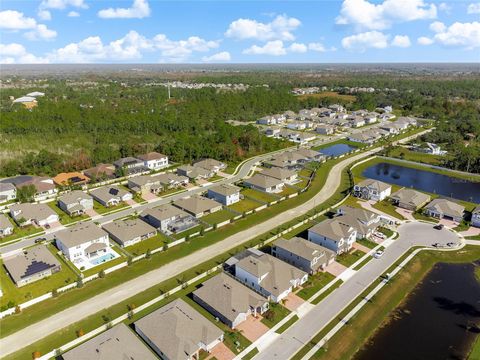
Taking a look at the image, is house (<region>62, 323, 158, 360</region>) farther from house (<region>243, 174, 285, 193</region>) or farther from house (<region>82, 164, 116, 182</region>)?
house (<region>82, 164, 116, 182</region>)

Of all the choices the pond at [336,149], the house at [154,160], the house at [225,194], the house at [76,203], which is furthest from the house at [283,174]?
the house at [76,203]

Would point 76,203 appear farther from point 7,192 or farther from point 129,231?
point 7,192

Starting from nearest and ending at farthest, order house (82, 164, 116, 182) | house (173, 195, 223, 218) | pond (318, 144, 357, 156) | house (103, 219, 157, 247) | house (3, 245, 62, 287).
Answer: house (3, 245, 62, 287), house (103, 219, 157, 247), house (173, 195, 223, 218), house (82, 164, 116, 182), pond (318, 144, 357, 156)

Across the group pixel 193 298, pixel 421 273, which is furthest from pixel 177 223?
pixel 421 273

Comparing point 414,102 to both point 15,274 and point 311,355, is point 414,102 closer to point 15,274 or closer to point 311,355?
point 311,355

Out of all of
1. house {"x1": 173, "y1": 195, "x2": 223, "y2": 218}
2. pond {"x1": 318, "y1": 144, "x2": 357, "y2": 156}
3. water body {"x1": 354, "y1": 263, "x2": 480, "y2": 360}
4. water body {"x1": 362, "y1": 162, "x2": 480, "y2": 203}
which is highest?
pond {"x1": 318, "y1": 144, "x2": 357, "y2": 156}

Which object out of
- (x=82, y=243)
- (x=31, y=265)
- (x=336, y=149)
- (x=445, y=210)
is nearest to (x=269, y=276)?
(x=82, y=243)

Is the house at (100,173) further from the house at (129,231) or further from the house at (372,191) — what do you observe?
the house at (372,191)

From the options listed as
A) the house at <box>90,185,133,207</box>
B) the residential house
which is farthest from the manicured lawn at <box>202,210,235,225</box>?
the house at <box>90,185,133,207</box>
